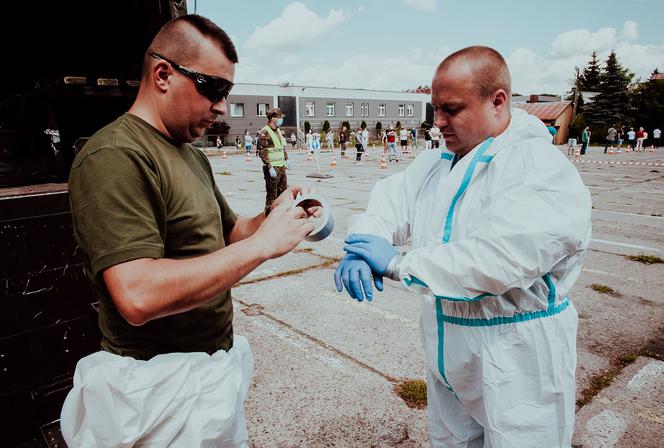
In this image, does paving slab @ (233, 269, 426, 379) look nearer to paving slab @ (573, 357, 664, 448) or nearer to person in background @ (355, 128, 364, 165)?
paving slab @ (573, 357, 664, 448)

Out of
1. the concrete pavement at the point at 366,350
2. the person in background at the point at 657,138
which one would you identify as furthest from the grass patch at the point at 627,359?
the person in background at the point at 657,138

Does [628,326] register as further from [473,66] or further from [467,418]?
[473,66]

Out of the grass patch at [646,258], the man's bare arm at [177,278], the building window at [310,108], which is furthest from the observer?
the building window at [310,108]

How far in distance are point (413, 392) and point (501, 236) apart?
1.80 metres

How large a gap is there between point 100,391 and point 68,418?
0.18 m

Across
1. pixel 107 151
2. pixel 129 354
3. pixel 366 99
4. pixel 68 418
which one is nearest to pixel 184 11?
pixel 107 151

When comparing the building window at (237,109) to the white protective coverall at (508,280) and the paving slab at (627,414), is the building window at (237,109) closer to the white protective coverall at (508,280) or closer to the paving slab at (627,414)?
the paving slab at (627,414)

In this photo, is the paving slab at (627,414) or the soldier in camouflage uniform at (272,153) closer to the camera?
the paving slab at (627,414)

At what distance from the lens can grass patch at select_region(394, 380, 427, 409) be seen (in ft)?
9.16

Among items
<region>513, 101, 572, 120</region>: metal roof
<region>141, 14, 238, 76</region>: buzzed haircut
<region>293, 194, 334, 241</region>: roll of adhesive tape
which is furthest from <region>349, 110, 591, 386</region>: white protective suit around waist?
<region>513, 101, 572, 120</region>: metal roof

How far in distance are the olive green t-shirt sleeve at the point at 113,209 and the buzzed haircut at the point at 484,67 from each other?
1240 millimetres

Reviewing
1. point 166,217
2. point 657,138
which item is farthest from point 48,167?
point 657,138

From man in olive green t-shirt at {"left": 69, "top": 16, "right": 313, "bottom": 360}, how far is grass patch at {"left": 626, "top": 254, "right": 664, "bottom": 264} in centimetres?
617

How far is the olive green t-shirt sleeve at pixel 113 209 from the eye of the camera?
3.93ft
